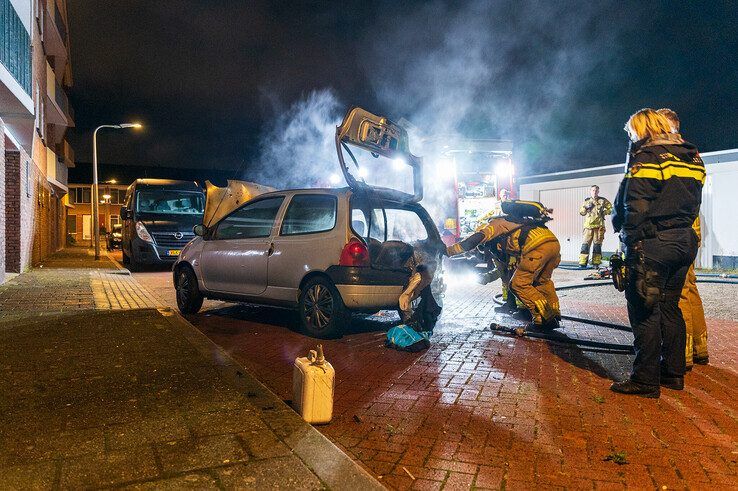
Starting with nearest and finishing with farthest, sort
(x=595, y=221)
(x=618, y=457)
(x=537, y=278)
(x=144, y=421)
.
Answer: (x=618, y=457)
(x=144, y=421)
(x=537, y=278)
(x=595, y=221)

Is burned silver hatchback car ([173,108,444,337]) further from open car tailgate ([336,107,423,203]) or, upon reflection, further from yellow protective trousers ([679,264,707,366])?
yellow protective trousers ([679,264,707,366])

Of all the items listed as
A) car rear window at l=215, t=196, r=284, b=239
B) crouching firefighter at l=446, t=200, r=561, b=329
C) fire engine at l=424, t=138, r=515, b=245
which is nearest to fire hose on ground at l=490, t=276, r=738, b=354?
crouching firefighter at l=446, t=200, r=561, b=329

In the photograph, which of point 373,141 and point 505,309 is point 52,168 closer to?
point 373,141

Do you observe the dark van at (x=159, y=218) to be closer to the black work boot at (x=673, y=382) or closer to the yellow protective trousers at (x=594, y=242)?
the yellow protective trousers at (x=594, y=242)

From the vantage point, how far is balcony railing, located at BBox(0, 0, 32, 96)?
9.84 metres

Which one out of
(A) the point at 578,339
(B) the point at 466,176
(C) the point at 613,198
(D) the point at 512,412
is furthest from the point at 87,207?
(D) the point at 512,412

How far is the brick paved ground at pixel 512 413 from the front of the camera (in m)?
2.67

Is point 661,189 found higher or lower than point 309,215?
higher

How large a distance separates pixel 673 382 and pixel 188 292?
20.0 ft

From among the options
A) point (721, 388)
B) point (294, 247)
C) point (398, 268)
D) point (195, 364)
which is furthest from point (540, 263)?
point (195, 364)

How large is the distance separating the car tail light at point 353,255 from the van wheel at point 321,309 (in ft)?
1.08

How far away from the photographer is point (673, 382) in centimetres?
400

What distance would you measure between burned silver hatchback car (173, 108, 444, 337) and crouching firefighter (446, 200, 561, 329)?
0.66 m

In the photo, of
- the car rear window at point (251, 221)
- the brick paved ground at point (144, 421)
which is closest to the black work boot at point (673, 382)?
the brick paved ground at point (144, 421)
